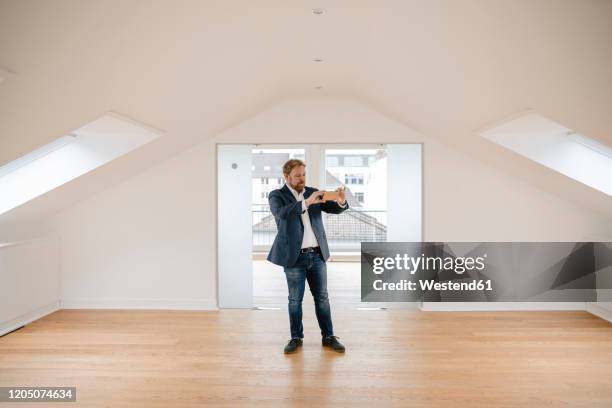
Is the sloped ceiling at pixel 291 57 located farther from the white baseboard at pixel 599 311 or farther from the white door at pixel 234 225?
the white baseboard at pixel 599 311

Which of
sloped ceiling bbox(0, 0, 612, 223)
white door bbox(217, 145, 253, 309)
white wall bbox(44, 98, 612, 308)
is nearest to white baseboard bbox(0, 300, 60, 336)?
white wall bbox(44, 98, 612, 308)

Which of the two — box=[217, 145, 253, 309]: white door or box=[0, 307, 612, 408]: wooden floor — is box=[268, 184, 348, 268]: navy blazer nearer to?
box=[0, 307, 612, 408]: wooden floor

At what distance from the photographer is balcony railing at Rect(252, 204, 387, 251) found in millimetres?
7891

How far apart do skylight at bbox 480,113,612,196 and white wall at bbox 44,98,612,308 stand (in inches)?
31.2

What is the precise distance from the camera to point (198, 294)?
4.32 m

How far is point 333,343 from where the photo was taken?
10.4ft

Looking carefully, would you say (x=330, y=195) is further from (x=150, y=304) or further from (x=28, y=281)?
(x=28, y=281)

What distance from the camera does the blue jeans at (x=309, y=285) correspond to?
3.06 metres

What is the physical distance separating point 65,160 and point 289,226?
2.04 meters

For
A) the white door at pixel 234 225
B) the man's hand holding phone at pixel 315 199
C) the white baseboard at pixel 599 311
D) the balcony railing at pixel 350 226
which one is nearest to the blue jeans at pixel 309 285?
the man's hand holding phone at pixel 315 199

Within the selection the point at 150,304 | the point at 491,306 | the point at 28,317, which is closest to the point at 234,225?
the point at 150,304

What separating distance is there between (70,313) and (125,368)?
67.5 inches

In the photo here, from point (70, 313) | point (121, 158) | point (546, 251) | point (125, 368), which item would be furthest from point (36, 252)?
point (546, 251)

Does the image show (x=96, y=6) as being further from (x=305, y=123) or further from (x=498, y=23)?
(x=305, y=123)
